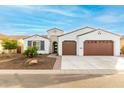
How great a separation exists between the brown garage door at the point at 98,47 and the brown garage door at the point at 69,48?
5.27ft

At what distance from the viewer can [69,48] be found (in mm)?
27438

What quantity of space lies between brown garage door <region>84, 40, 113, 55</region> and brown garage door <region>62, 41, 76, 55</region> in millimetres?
1606

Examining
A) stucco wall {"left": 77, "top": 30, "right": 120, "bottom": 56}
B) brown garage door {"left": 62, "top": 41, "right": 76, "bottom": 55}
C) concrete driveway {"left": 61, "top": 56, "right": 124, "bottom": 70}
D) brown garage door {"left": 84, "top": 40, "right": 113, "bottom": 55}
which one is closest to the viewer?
concrete driveway {"left": 61, "top": 56, "right": 124, "bottom": 70}

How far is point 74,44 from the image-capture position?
90.1ft

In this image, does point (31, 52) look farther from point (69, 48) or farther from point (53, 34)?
point (53, 34)

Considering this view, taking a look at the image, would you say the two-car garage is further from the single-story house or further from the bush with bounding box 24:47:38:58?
the bush with bounding box 24:47:38:58

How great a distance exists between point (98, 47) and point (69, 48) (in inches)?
142

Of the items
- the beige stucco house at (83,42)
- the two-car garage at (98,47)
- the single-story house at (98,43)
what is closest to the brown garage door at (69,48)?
the beige stucco house at (83,42)

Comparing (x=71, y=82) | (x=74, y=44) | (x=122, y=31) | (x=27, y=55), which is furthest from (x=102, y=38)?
(x=71, y=82)

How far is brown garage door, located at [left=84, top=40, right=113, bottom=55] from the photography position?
26.3 m

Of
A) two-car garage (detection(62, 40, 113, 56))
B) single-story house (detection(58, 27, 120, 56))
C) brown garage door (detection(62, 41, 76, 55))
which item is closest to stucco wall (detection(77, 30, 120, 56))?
single-story house (detection(58, 27, 120, 56))

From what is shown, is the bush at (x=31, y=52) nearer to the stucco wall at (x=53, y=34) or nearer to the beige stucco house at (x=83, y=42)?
the beige stucco house at (x=83, y=42)

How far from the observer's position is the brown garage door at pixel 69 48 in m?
27.4
